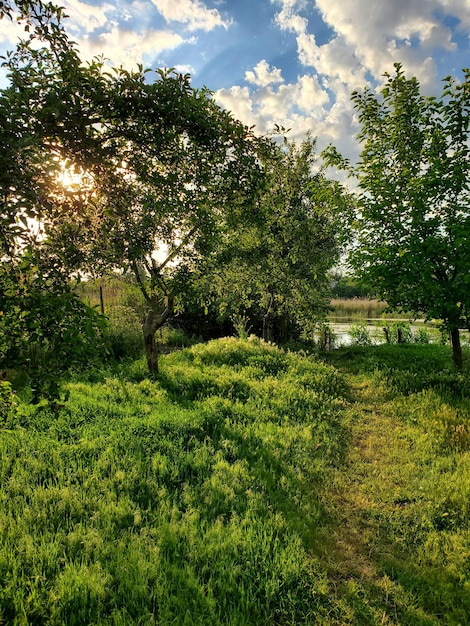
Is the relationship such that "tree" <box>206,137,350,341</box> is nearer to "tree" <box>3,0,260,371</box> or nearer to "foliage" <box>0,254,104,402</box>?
"tree" <box>3,0,260,371</box>

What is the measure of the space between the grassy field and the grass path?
2cm

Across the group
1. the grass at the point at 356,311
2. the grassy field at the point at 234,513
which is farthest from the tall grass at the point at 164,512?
the grass at the point at 356,311

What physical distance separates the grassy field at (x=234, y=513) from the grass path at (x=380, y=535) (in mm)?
21

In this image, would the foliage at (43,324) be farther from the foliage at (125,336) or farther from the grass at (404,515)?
the foliage at (125,336)

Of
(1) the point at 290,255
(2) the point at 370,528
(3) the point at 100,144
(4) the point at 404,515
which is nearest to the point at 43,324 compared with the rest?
(3) the point at 100,144

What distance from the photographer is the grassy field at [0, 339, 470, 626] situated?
3.40 m

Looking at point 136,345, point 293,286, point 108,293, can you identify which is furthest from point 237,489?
point 108,293

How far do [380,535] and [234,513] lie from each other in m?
1.89

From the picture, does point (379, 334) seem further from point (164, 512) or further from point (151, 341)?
point (164, 512)

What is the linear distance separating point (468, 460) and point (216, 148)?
642 cm

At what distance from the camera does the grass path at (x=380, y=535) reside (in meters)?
3.61

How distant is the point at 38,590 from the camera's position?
10.9 feet

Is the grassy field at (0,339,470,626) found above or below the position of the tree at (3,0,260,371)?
below

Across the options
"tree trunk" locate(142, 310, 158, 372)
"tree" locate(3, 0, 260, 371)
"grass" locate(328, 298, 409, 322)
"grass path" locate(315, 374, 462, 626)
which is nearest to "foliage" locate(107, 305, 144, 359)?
"tree trunk" locate(142, 310, 158, 372)
